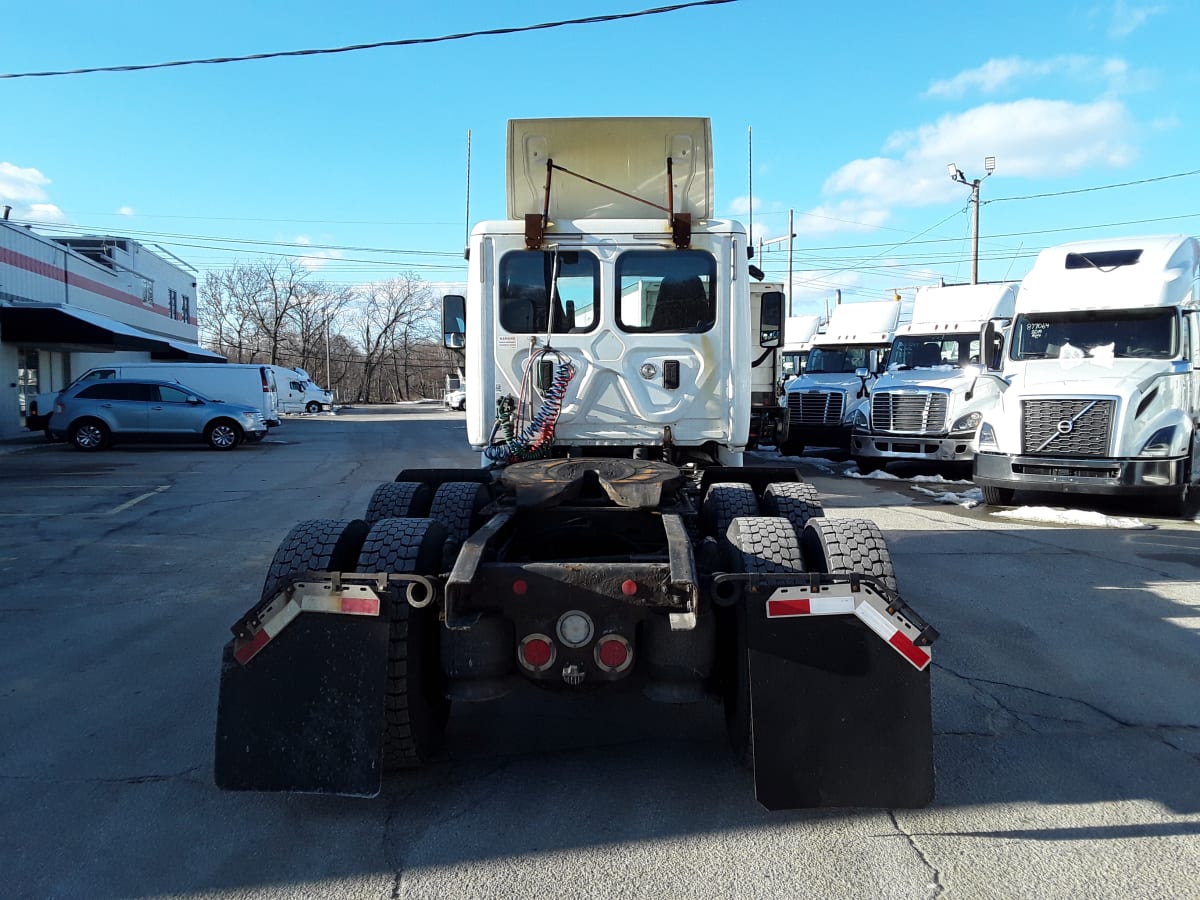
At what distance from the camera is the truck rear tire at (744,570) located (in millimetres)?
3412

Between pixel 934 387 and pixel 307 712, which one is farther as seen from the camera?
pixel 934 387

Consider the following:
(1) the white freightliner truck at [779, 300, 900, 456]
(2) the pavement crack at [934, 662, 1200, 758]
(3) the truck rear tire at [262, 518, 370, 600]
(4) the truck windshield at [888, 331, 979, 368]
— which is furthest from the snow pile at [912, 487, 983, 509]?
(3) the truck rear tire at [262, 518, 370, 600]

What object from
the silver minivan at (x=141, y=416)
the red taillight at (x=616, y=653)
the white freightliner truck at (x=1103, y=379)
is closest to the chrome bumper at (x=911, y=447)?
the white freightliner truck at (x=1103, y=379)

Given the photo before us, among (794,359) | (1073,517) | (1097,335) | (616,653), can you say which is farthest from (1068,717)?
(794,359)

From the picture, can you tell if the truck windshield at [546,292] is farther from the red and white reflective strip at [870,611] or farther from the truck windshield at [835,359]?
the truck windshield at [835,359]

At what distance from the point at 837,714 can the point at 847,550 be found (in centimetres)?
74

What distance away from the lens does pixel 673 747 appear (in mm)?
4023

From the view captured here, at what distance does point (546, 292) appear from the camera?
6.27m

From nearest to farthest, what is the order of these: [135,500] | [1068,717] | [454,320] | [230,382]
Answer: [1068,717]
[454,320]
[135,500]
[230,382]

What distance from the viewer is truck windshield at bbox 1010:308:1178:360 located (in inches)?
434

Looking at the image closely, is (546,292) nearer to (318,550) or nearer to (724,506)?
(724,506)

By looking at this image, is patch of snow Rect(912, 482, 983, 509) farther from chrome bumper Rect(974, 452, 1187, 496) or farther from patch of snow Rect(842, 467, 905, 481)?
patch of snow Rect(842, 467, 905, 481)

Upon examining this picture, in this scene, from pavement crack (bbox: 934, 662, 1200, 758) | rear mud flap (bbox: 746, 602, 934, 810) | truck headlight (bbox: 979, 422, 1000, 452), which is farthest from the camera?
truck headlight (bbox: 979, 422, 1000, 452)

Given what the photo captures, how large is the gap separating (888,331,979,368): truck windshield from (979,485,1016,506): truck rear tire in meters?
4.61
